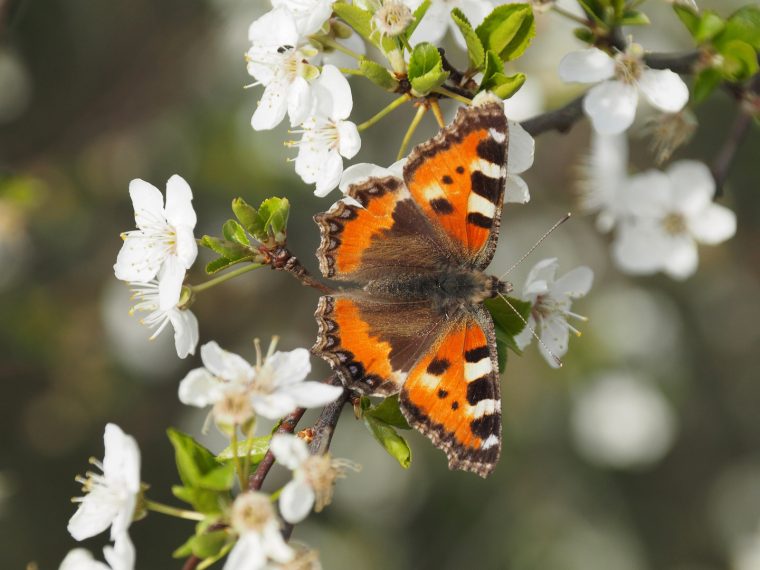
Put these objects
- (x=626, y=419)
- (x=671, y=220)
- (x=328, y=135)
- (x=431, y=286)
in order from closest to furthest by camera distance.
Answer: (x=328, y=135) < (x=431, y=286) < (x=671, y=220) < (x=626, y=419)

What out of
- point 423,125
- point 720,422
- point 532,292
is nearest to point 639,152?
point 423,125

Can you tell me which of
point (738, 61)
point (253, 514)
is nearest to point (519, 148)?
point (738, 61)

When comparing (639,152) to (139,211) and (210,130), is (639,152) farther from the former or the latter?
(139,211)

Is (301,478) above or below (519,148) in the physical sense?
below

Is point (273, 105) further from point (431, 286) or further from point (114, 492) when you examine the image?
point (114, 492)

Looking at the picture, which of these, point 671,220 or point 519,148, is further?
point 671,220

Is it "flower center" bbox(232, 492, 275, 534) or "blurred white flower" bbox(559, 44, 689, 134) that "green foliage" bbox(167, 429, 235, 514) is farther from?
"blurred white flower" bbox(559, 44, 689, 134)
